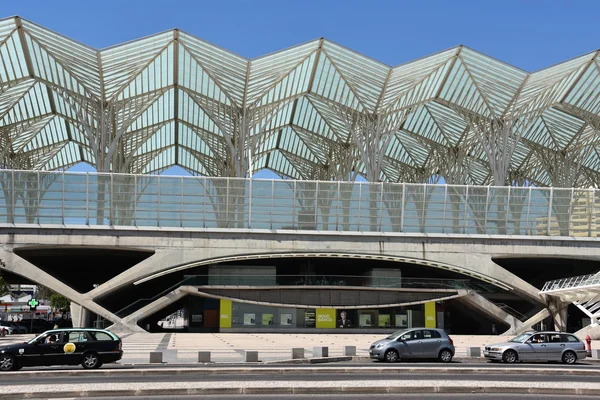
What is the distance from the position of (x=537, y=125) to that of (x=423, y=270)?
73.7ft

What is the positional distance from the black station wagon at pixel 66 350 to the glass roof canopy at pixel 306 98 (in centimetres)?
3329

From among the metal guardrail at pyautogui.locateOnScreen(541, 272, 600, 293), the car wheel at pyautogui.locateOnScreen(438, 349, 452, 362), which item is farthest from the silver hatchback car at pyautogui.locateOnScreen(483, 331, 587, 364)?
the metal guardrail at pyautogui.locateOnScreen(541, 272, 600, 293)

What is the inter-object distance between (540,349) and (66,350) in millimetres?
17441

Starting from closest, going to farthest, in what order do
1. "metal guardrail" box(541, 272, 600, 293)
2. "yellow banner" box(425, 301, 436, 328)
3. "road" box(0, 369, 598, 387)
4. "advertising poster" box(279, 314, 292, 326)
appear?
"road" box(0, 369, 598, 387) → "metal guardrail" box(541, 272, 600, 293) → "advertising poster" box(279, 314, 292, 326) → "yellow banner" box(425, 301, 436, 328)

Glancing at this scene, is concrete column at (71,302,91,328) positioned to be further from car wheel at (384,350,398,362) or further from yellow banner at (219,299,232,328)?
car wheel at (384,350,398,362)

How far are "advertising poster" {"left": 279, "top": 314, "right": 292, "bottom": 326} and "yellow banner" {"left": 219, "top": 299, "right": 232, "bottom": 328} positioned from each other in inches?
151

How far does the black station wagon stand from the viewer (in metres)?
23.1

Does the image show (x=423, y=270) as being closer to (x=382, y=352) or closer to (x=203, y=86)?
(x=203, y=86)

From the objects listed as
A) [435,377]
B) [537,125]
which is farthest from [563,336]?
[537,125]

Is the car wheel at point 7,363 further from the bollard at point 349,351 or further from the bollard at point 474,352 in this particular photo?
the bollard at point 474,352

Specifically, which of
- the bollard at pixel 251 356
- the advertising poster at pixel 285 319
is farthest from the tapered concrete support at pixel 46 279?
the bollard at pixel 251 356

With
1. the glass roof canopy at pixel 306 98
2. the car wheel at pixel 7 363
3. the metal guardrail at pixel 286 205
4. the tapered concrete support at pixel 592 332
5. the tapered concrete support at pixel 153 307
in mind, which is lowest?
the tapered concrete support at pixel 592 332

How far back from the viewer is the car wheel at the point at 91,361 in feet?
78.1

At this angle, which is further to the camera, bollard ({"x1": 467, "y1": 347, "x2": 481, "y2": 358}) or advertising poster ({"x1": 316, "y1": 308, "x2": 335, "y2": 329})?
advertising poster ({"x1": 316, "y1": 308, "x2": 335, "y2": 329})
